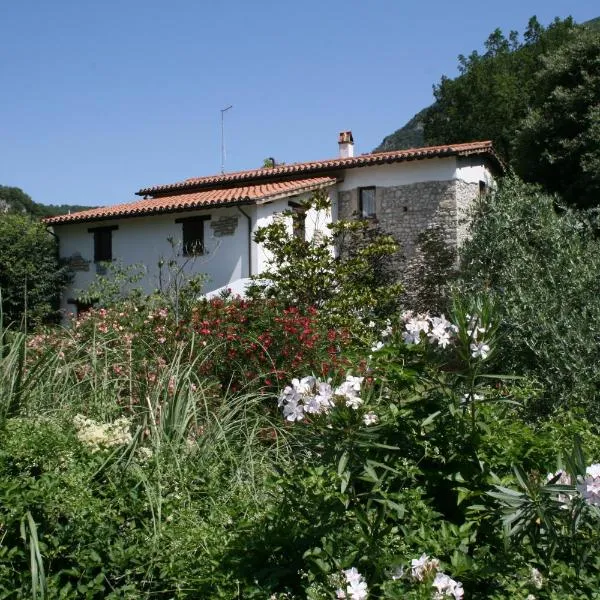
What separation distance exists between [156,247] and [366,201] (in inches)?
243

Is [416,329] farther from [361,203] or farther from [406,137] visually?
[406,137]

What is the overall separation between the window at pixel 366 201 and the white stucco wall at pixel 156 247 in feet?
Answer: 12.5

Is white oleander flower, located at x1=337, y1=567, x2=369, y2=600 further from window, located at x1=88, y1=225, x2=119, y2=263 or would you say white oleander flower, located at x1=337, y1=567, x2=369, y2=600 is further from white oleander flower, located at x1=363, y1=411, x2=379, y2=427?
window, located at x1=88, y1=225, x2=119, y2=263

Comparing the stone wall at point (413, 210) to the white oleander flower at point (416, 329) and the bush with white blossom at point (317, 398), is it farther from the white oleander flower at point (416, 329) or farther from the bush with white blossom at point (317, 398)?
the bush with white blossom at point (317, 398)

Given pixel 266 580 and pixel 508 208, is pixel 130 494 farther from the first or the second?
pixel 508 208

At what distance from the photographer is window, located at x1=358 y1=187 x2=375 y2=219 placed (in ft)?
71.3

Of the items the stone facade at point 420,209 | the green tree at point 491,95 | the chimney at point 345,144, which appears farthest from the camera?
the green tree at point 491,95

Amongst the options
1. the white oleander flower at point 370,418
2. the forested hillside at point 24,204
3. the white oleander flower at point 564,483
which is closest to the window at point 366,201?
the white oleander flower at point 370,418

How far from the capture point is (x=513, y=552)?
3.04m

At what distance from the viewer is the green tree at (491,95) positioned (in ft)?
112

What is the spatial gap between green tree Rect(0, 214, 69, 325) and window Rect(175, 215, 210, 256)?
4.39m

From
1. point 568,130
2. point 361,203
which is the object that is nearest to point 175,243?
point 361,203

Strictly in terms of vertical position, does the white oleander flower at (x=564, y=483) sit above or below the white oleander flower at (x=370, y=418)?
below

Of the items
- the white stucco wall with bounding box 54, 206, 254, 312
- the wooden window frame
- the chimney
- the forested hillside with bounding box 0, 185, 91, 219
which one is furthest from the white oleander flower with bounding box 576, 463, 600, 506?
the forested hillside with bounding box 0, 185, 91, 219
